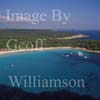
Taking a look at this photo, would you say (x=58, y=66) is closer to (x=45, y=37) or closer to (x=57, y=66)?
(x=57, y=66)

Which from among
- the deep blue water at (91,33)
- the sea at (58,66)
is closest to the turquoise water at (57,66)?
the sea at (58,66)

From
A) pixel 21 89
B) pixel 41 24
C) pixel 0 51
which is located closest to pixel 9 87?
pixel 21 89

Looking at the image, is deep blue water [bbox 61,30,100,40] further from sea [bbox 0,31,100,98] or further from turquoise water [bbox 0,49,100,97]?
turquoise water [bbox 0,49,100,97]

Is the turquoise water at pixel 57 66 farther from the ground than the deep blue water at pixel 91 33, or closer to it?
closer to it

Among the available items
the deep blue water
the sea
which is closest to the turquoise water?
the sea

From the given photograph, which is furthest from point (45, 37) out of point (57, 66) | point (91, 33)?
point (91, 33)

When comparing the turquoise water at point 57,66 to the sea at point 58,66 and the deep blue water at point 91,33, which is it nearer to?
the sea at point 58,66
